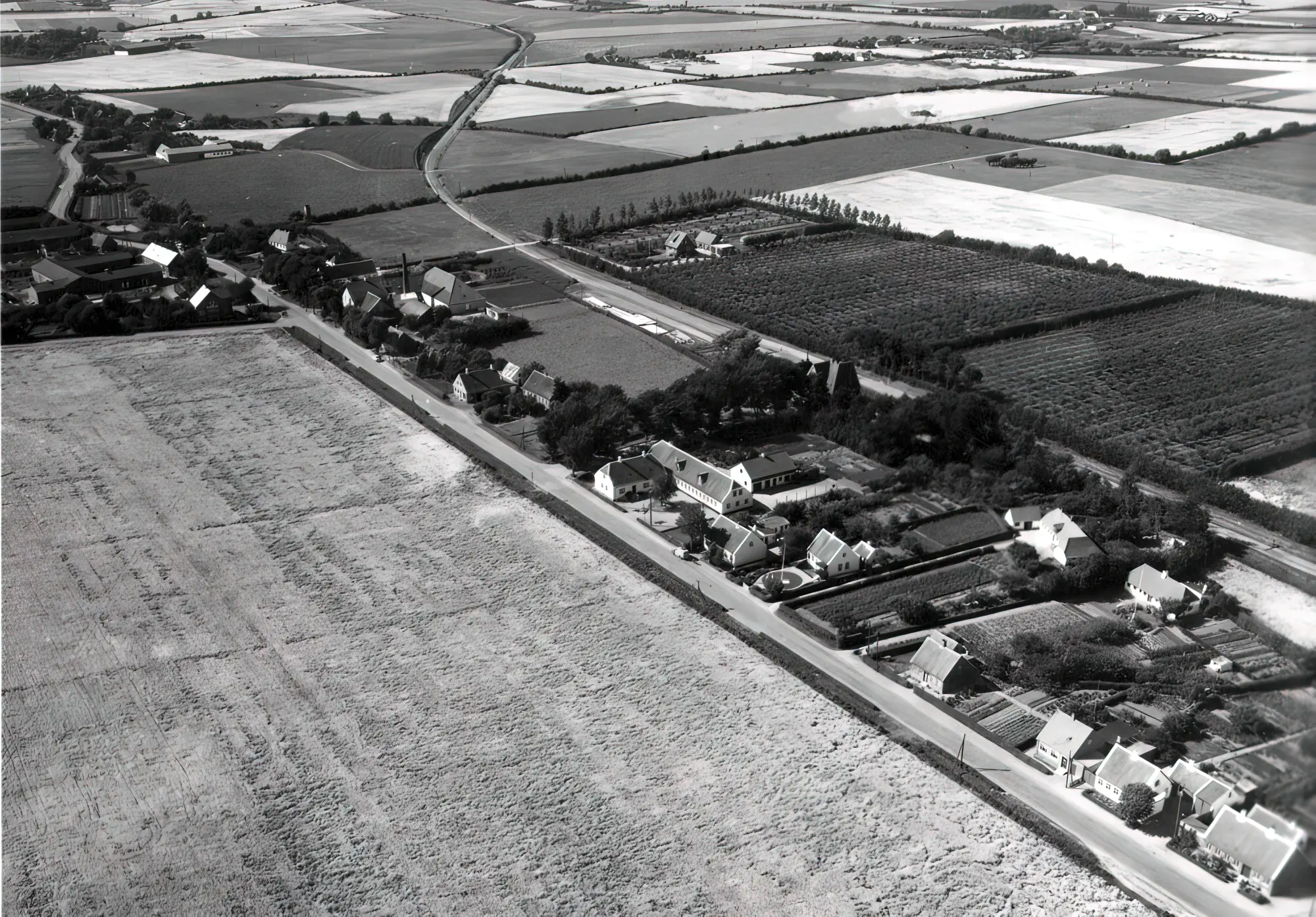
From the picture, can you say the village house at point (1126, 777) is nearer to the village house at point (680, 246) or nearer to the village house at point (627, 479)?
the village house at point (627, 479)

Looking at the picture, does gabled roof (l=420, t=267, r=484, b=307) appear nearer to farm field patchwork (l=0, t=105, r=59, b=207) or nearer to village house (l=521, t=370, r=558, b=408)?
village house (l=521, t=370, r=558, b=408)

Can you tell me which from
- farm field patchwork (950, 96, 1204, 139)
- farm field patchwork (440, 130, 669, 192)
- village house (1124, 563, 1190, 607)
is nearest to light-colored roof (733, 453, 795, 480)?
village house (1124, 563, 1190, 607)

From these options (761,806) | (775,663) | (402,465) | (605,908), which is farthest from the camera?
(402,465)

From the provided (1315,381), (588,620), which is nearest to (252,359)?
(588,620)

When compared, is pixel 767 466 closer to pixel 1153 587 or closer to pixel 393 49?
pixel 1153 587

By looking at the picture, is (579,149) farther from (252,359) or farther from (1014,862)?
(1014,862)

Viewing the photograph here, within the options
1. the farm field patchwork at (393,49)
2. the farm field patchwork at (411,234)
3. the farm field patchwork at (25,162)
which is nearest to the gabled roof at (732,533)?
the farm field patchwork at (411,234)
